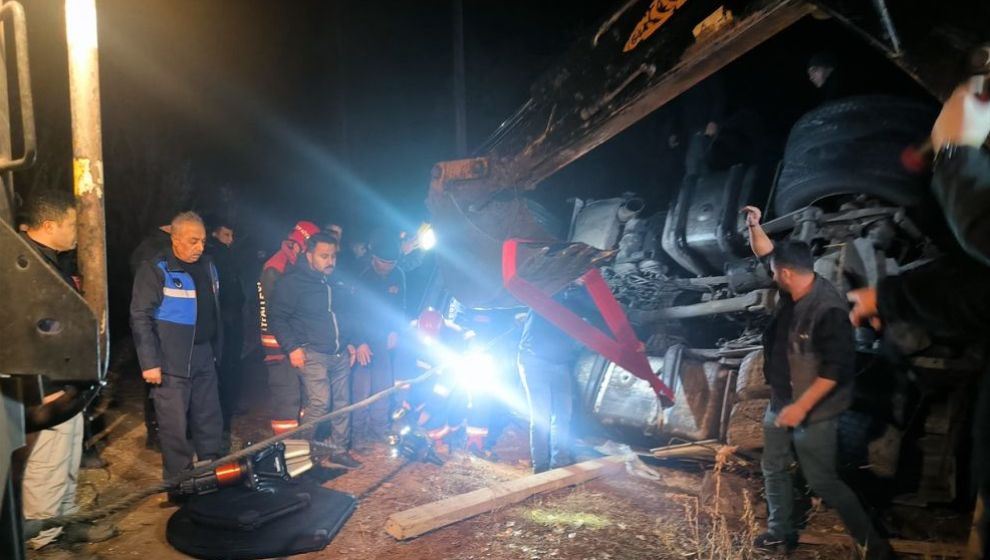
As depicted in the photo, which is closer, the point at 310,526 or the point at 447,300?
the point at 310,526

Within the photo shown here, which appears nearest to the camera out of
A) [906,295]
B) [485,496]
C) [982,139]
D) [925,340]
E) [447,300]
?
[982,139]

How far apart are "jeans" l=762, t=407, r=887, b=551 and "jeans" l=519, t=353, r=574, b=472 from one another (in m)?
1.78

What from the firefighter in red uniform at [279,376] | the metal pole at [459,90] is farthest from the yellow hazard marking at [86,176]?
the metal pole at [459,90]

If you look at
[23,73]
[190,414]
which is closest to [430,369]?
[190,414]

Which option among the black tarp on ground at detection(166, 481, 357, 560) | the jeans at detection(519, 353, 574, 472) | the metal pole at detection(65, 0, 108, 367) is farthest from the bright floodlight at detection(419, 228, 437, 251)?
the metal pole at detection(65, 0, 108, 367)

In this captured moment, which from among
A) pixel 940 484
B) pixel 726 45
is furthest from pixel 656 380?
pixel 726 45

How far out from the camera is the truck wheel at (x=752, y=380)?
4.02 m

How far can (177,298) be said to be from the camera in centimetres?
414

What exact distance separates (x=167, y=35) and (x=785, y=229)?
11831mm

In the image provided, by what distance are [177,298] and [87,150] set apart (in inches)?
106

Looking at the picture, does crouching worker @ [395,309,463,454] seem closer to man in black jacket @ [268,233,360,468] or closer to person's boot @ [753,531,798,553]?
man in black jacket @ [268,233,360,468]

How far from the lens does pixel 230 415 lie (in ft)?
20.0

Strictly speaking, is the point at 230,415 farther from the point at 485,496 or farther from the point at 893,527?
the point at 893,527

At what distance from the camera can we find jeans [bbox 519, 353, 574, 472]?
15.8ft
